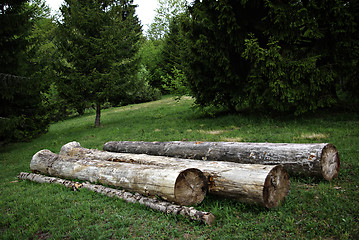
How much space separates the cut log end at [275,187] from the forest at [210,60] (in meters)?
7.01

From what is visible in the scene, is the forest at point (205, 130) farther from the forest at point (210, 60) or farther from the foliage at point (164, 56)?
the foliage at point (164, 56)

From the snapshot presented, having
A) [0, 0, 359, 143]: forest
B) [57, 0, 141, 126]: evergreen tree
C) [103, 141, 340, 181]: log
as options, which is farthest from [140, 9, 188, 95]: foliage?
[103, 141, 340, 181]: log

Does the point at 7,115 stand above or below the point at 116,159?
above

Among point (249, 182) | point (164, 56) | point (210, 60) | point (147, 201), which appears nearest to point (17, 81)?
point (210, 60)

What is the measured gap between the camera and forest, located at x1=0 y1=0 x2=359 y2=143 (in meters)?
10.1

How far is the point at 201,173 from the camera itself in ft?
14.4

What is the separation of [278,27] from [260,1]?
177cm

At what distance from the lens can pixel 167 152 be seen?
6.88 meters

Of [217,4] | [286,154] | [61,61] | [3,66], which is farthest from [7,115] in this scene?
[286,154]

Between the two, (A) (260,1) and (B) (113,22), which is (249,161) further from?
(B) (113,22)

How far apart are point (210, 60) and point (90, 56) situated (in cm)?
772

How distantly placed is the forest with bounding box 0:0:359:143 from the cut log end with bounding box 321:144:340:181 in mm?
5773

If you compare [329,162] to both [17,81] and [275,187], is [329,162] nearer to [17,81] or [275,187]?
[275,187]

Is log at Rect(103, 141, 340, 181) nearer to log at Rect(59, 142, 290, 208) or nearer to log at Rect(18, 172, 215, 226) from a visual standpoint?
log at Rect(59, 142, 290, 208)
